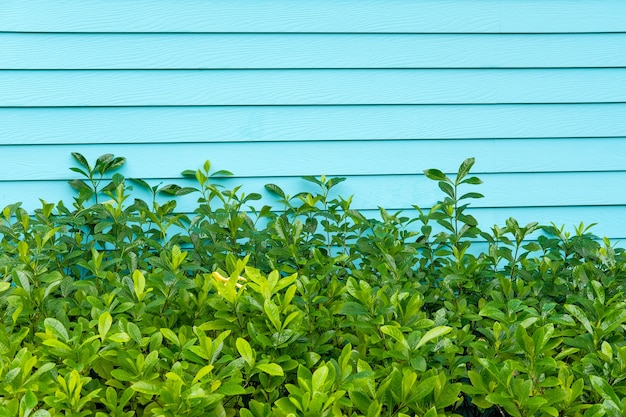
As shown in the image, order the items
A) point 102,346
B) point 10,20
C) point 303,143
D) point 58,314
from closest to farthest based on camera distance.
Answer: point 102,346, point 58,314, point 10,20, point 303,143

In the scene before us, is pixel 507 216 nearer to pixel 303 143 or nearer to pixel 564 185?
pixel 564 185

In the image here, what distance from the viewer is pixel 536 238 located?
2955 mm

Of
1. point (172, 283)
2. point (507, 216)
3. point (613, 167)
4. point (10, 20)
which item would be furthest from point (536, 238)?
point (10, 20)

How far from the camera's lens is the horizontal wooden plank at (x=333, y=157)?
2.73m

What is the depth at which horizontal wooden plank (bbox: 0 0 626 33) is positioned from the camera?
2.65m

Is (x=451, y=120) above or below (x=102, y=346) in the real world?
above

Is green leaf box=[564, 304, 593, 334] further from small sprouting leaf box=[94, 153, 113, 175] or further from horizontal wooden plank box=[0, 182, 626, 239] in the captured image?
small sprouting leaf box=[94, 153, 113, 175]

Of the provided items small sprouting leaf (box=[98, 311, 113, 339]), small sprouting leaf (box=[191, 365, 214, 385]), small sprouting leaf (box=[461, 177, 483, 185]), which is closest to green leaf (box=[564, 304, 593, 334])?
small sprouting leaf (box=[461, 177, 483, 185])

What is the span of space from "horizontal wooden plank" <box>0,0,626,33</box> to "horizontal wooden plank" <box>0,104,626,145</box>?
311mm

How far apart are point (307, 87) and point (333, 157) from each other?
11.8 inches

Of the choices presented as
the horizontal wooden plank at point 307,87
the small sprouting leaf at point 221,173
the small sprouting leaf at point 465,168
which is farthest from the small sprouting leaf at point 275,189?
the small sprouting leaf at point 465,168

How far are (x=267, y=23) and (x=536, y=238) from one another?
1.42m

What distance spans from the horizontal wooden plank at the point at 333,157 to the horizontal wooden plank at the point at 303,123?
0.10ft

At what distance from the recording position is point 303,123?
2.80m
